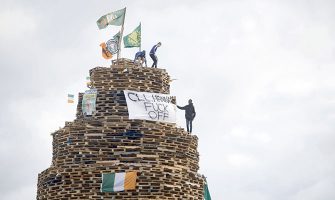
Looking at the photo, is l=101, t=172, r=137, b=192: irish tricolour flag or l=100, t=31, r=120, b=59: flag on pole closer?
l=101, t=172, r=137, b=192: irish tricolour flag

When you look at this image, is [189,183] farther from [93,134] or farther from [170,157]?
[93,134]

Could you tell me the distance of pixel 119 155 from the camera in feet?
136

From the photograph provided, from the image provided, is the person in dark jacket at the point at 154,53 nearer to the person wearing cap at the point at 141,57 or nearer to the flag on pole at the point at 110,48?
the person wearing cap at the point at 141,57

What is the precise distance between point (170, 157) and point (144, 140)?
1739mm

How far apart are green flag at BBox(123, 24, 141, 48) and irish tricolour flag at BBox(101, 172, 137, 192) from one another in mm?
9832

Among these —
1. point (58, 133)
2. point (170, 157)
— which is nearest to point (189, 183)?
point (170, 157)

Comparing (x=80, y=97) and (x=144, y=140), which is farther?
(x=80, y=97)

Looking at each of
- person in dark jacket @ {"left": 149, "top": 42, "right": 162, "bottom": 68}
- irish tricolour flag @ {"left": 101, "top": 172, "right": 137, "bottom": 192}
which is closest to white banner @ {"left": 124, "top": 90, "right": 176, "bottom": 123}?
person in dark jacket @ {"left": 149, "top": 42, "right": 162, "bottom": 68}

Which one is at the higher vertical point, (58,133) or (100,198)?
(58,133)

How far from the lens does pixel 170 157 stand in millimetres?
42125

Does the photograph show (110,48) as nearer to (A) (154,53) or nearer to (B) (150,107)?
(A) (154,53)

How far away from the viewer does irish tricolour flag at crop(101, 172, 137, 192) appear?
40.4 metres

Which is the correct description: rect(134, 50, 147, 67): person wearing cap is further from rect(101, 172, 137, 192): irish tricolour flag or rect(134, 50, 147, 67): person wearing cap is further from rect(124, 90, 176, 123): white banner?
rect(101, 172, 137, 192): irish tricolour flag

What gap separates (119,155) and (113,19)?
401 inches
